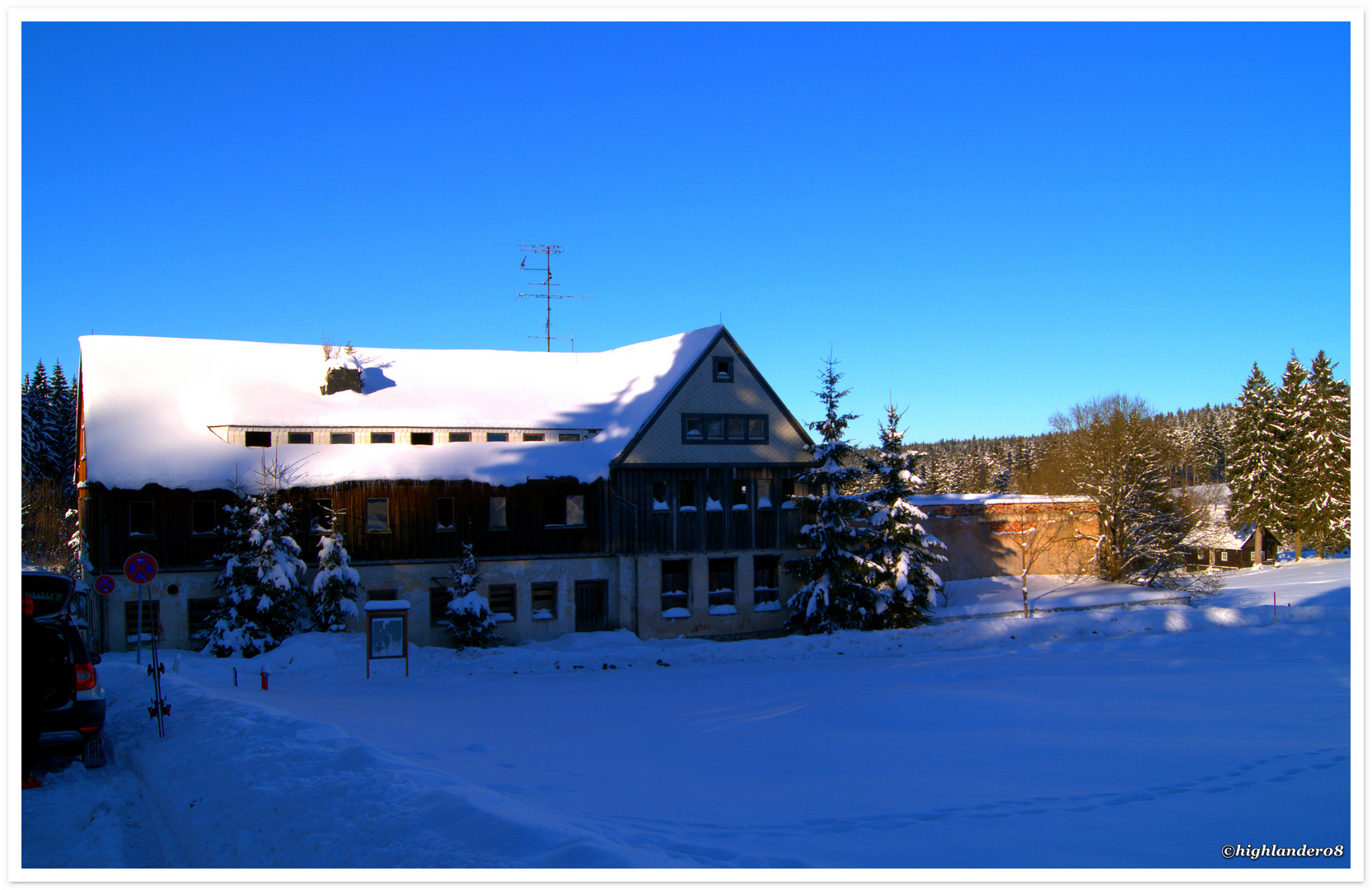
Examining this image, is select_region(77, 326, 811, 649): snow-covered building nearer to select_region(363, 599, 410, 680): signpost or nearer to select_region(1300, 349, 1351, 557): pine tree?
select_region(363, 599, 410, 680): signpost

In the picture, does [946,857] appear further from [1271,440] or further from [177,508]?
[1271,440]

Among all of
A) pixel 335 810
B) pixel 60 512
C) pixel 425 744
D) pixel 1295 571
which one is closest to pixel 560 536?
pixel 425 744

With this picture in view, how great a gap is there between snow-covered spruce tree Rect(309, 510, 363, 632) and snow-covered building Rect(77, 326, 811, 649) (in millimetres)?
1410

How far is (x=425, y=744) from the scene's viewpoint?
38.3 ft

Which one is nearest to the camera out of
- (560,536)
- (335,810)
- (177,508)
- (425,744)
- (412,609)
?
(335,810)

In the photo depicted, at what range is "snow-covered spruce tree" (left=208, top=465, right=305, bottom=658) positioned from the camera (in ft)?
79.2

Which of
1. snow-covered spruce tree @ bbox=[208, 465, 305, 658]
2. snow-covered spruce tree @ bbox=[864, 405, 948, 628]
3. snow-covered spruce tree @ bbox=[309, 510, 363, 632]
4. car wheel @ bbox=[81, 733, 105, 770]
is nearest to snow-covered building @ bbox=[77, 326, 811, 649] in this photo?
snow-covered spruce tree @ bbox=[208, 465, 305, 658]

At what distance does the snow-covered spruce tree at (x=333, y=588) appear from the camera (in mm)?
25406

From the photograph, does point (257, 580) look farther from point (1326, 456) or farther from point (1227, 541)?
point (1227, 541)

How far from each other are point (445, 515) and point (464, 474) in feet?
5.22

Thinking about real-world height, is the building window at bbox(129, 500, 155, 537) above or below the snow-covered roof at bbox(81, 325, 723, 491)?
below

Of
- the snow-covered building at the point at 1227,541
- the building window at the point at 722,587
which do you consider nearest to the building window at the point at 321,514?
the building window at the point at 722,587

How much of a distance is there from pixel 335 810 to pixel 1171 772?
365 inches

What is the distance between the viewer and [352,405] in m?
30.8
